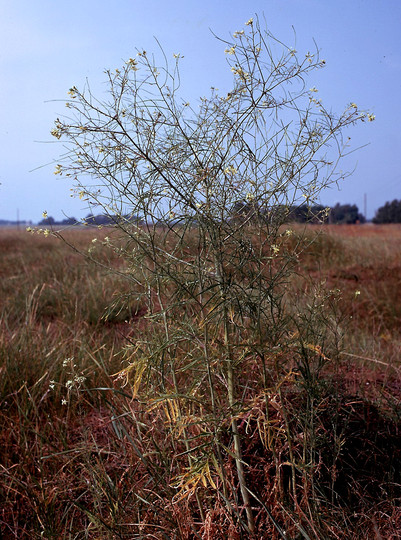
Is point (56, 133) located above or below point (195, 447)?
above

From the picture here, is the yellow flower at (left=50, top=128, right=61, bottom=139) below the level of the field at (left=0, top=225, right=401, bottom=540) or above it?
above

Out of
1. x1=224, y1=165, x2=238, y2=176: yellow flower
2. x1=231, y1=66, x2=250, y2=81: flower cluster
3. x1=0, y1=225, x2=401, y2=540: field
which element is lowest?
x1=0, y1=225, x2=401, y2=540: field

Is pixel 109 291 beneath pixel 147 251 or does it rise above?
beneath

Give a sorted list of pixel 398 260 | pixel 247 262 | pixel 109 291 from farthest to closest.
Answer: pixel 398 260 → pixel 109 291 → pixel 247 262

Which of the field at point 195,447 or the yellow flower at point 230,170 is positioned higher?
the yellow flower at point 230,170

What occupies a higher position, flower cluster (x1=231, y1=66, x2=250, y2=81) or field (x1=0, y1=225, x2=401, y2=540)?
flower cluster (x1=231, y1=66, x2=250, y2=81)

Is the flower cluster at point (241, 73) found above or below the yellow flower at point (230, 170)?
above

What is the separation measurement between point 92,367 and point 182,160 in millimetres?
2051

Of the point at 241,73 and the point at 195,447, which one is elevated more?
the point at 241,73

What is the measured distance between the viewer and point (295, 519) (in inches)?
83.4

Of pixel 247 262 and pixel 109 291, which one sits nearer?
pixel 247 262

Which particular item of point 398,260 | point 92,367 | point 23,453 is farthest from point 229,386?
point 398,260

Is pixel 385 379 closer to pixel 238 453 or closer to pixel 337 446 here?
pixel 337 446

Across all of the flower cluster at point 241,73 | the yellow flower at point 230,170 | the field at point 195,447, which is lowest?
the field at point 195,447
